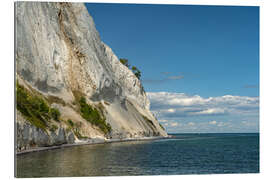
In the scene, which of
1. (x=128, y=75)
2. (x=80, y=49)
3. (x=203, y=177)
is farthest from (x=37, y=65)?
(x=128, y=75)

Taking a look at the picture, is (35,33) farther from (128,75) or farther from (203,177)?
(128,75)

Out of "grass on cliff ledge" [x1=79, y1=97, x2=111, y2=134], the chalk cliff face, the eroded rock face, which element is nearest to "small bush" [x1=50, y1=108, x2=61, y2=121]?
the chalk cliff face

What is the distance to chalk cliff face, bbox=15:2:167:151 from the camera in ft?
112

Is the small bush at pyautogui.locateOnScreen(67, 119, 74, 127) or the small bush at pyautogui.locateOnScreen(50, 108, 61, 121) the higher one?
the small bush at pyautogui.locateOnScreen(50, 108, 61, 121)

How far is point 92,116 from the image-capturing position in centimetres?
4319

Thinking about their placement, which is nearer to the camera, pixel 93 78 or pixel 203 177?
pixel 203 177

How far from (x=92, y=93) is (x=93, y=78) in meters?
2.08

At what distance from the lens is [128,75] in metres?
72.8

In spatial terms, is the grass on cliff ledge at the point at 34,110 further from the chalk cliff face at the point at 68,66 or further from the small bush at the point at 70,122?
the small bush at the point at 70,122

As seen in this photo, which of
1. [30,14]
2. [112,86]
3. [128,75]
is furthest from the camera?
[128,75]

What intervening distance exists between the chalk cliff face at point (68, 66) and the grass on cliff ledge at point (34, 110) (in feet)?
3.85

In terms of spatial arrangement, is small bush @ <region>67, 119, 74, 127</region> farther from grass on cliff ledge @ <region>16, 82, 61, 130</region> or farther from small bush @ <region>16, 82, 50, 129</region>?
small bush @ <region>16, 82, 50, 129</region>

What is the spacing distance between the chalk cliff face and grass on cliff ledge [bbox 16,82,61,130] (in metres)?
1.17

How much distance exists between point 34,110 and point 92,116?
48.5ft
